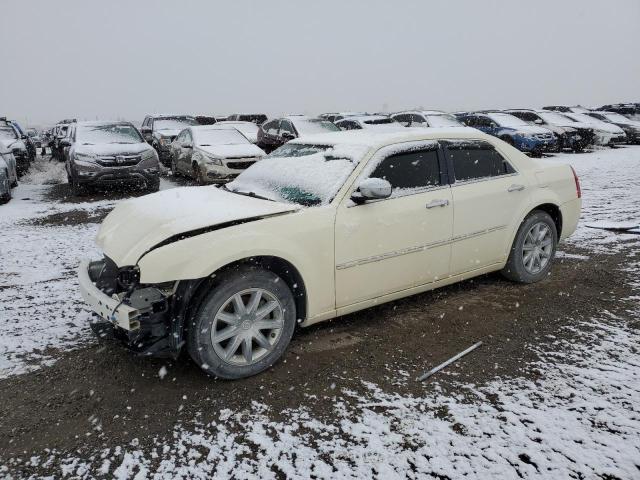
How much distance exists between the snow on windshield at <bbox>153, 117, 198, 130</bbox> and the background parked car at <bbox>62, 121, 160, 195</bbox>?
21.4 feet

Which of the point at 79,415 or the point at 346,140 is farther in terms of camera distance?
the point at 346,140

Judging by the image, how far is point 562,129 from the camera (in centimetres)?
1906

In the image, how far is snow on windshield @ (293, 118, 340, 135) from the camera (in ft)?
49.8

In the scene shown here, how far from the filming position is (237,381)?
325cm

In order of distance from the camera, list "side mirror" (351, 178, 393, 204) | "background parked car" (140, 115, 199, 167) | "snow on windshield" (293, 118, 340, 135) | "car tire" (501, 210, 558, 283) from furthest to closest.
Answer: "background parked car" (140, 115, 199, 167), "snow on windshield" (293, 118, 340, 135), "car tire" (501, 210, 558, 283), "side mirror" (351, 178, 393, 204)

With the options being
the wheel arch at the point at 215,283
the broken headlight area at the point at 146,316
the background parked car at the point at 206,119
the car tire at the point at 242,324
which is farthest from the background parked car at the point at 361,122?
the broken headlight area at the point at 146,316

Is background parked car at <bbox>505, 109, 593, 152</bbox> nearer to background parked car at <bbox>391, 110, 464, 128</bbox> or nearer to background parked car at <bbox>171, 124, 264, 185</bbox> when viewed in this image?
background parked car at <bbox>391, 110, 464, 128</bbox>

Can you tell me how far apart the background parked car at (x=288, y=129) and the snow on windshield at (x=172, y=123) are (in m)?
3.36

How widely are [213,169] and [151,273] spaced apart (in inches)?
328

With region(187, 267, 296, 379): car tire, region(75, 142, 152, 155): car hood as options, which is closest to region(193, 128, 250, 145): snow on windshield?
region(75, 142, 152, 155): car hood

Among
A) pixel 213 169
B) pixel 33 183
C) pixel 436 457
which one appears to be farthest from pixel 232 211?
pixel 33 183

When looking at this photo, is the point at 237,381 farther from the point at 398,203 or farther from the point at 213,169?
the point at 213,169

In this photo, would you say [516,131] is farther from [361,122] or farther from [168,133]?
[168,133]

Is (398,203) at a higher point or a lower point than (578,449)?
higher
